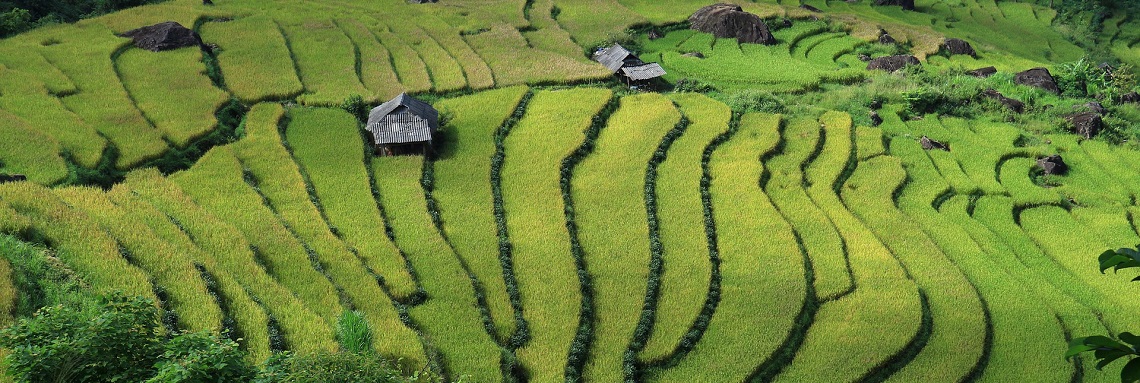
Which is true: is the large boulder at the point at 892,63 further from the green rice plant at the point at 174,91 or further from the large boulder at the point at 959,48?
the green rice plant at the point at 174,91

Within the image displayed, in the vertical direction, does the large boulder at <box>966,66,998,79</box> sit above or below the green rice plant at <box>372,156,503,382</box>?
below

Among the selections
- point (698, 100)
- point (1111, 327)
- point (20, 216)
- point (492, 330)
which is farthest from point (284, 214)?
Result: point (1111, 327)

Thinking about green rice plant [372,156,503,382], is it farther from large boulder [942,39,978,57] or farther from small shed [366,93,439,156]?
large boulder [942,39,978,57]

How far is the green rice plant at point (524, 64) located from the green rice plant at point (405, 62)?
271 cm

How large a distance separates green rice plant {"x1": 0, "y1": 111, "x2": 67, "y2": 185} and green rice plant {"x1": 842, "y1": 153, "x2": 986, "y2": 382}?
19557 mm

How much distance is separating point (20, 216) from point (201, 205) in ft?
12.5

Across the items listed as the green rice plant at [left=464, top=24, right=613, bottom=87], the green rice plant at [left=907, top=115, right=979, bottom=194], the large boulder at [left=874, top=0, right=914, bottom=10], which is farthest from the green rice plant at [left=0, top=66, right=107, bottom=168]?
the large boulder at [left=874, top=0, right=914, bottom=10]

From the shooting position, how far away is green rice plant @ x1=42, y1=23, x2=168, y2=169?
2198 centimetres

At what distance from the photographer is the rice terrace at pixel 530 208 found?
15.2 meters

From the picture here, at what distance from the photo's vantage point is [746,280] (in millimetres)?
18625

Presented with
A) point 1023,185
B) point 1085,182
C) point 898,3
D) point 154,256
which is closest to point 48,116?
point 154,256

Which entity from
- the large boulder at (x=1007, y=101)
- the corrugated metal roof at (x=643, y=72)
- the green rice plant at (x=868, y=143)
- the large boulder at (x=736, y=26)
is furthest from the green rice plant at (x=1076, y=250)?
the large boulder at (x=736, y=26)

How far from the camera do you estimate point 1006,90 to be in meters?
34.1

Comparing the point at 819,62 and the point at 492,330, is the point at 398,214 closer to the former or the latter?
the point at 492,330
